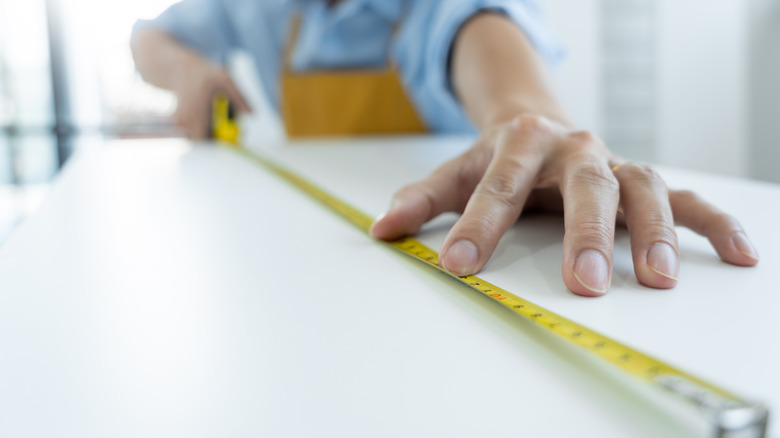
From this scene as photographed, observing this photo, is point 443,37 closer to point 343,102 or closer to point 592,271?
point 343,102

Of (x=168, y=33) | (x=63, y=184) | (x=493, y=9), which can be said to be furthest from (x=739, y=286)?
(x=168, y=33)

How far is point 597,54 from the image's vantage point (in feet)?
15.9

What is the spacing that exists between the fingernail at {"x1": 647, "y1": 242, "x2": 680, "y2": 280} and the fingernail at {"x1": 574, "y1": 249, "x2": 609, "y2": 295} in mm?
44

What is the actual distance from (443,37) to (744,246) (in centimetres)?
93

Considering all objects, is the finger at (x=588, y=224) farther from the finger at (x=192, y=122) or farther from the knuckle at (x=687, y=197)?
the finger at (x=192, y=122)

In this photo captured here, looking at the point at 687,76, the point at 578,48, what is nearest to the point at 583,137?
the point at 578,48

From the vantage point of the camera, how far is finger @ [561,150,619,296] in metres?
0.49

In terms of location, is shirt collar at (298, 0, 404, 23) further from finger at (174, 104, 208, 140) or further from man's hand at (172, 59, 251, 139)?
finger at (174, 104, 208, 140)

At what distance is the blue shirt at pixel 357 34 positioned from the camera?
1.36m

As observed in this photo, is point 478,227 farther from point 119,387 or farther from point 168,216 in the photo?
point 168,216

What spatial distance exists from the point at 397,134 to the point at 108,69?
405 centimetres

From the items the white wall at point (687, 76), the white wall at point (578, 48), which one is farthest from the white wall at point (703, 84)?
the white wall at point (578, 48)

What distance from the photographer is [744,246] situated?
572 mm

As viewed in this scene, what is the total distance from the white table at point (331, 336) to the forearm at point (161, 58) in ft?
5.12
